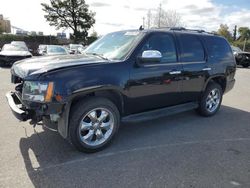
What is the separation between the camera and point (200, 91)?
5488 mm

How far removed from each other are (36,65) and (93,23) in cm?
4362

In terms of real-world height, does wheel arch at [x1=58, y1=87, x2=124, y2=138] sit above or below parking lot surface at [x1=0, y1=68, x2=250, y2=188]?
above

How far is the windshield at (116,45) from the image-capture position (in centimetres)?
422

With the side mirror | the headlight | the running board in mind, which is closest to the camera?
the headlight

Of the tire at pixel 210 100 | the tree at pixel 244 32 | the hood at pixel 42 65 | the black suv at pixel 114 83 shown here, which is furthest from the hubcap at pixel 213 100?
the tree at pixel 244 32

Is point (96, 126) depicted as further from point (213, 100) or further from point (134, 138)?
point (213, 100)

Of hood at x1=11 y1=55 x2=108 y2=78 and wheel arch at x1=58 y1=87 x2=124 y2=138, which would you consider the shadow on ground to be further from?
hood at x1=11 y1=55 x2=108 y2=78

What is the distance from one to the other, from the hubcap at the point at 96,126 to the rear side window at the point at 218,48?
294 centimetres

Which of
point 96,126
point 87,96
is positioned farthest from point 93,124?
point 87,96

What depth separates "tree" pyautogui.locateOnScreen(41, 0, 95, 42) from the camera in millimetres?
44188

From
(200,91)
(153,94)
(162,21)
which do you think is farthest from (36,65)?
(162,21)

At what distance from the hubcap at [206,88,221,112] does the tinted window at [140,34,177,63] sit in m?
1.66

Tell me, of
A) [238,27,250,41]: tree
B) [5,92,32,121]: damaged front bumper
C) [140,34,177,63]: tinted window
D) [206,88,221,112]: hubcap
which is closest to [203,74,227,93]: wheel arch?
[206,88,221,112]: hubcap

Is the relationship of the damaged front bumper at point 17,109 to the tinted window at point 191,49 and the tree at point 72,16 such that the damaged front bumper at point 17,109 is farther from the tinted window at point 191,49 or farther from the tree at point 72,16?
the tree at point 72,16
